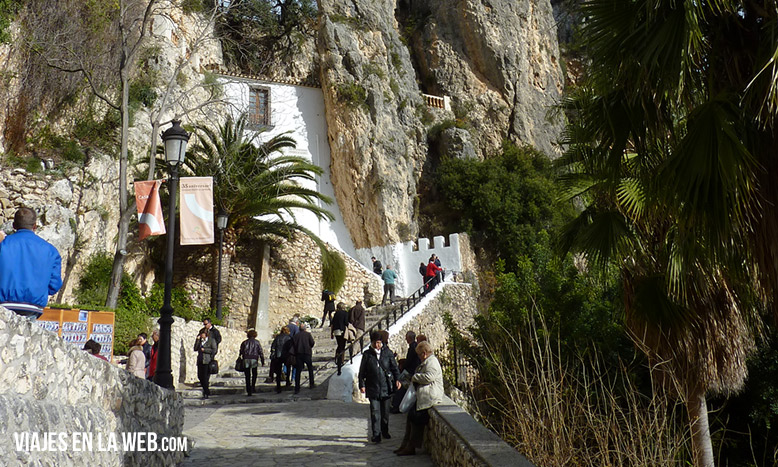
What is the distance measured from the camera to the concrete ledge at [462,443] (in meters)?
4.74

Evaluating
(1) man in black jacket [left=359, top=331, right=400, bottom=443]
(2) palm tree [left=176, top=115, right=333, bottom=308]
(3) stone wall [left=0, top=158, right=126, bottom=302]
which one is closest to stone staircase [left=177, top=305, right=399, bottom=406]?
(1) man in black jacket [left=359, top=331, right=400, bottom=443]

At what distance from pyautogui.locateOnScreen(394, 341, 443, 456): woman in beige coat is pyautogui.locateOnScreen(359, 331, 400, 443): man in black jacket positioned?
735 mm

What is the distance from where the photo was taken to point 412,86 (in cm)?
3003

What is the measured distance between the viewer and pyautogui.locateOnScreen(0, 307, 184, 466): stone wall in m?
3.35

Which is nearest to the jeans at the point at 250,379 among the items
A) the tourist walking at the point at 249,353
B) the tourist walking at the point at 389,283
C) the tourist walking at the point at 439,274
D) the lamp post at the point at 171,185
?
the tourist walking at the point at 249,353

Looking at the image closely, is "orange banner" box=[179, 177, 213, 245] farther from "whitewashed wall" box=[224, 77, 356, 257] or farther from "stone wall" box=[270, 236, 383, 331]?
"whitewashed wall" box=[224, 77, 356, 257]

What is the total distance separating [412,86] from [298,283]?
12760mm

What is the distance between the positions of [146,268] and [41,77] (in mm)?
6551

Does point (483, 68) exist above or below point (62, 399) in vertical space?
above

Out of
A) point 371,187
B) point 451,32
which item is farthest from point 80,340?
point 451,32

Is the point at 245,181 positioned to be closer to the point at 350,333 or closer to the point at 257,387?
the point at 350,333

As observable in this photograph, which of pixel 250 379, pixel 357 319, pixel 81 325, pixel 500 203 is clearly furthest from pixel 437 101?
pixel 81 325

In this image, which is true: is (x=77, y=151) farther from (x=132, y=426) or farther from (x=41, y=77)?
(x=132, y=426)

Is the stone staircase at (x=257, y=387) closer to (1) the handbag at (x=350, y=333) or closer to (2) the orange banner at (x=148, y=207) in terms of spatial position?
(1) the handbag at (x=350, y=333)
